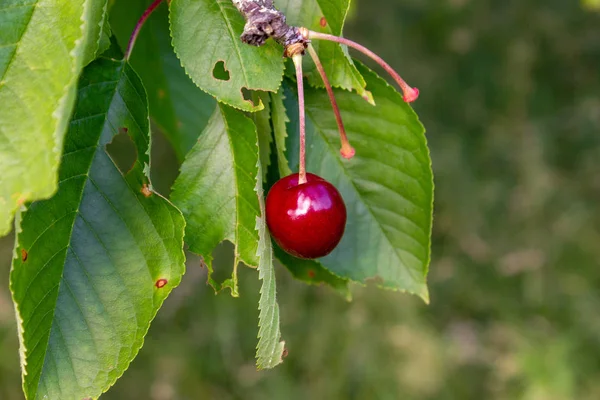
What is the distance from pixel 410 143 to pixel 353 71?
0.25 m

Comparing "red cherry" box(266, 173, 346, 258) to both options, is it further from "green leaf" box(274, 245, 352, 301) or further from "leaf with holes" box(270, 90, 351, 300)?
"green leaf" box(274, 245, 352, 301)

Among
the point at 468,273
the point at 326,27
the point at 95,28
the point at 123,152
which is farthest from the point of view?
the point at 468,273

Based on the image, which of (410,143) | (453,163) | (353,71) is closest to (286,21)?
(353,71)

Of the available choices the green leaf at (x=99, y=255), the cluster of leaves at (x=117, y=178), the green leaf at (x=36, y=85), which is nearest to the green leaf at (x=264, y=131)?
the cluster of leaves at (x=117, y=178)

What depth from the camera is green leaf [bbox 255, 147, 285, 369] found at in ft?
3.12

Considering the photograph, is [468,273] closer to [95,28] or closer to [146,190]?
[146,190]

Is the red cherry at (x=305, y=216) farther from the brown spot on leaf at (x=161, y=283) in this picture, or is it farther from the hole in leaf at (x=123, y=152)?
the hole in leaf at (x=123, y=152)

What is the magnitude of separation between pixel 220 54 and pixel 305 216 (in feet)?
0.92

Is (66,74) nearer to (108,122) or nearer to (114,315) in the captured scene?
(108,122)

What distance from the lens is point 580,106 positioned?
5383 millimetres

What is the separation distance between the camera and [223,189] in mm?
1043

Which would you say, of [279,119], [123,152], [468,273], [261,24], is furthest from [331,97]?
[468,273]

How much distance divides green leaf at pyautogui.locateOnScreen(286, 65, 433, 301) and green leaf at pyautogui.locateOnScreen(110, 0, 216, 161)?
0.32 meters

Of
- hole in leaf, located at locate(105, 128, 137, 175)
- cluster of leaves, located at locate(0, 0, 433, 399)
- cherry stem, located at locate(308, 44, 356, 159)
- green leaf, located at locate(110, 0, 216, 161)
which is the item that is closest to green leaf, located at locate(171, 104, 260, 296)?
cluster of leaves, located at locate(0, 0, 433, 399)
